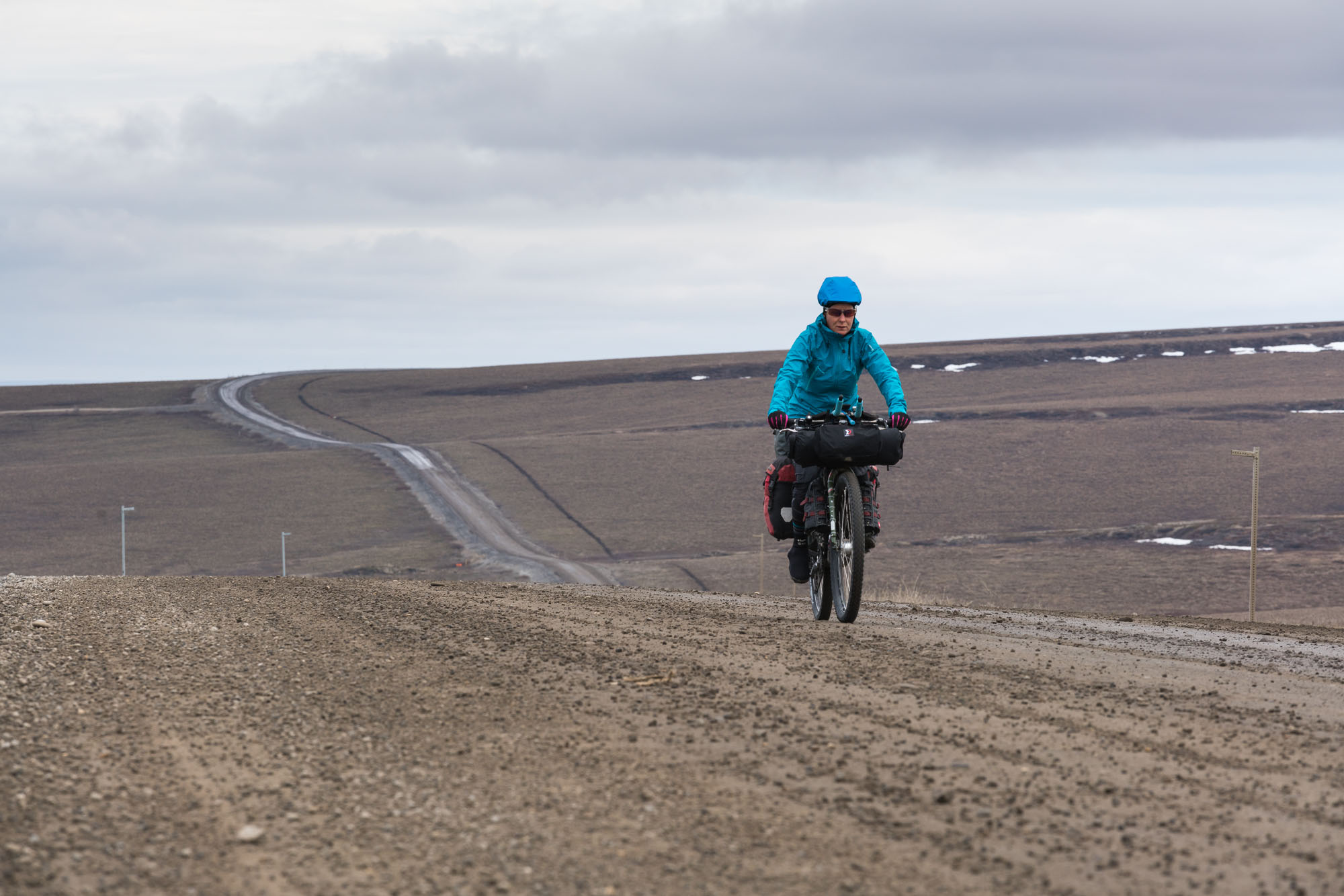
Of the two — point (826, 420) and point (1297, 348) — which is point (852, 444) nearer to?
point (826, 420)

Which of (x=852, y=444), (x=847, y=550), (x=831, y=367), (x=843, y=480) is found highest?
(x=831, y=367)

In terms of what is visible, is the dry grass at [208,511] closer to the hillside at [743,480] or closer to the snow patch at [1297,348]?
the hillside at [743,480]

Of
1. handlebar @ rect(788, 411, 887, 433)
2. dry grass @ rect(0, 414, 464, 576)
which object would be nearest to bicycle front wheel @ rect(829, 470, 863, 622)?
handlebar @ rect(788, 411, 887, 433)

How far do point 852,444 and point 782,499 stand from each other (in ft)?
4.22

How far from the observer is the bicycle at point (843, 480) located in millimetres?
10852

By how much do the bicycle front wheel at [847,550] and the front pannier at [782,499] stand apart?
0.52 m

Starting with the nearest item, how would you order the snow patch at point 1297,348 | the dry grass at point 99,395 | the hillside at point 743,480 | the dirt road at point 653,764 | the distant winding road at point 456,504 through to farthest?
1. the dirt road at point 653,764
2. the hillside at point 743,480
3. the distant winding road at point 456,504
4. the snow patch at point 1297,348
5. the dry grass at point 99,395

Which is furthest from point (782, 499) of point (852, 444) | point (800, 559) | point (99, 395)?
point (99, 395)

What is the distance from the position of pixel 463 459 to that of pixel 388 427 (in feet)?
79.2

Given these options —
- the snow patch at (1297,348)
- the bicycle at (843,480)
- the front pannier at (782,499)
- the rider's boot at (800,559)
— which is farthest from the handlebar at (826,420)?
the snow patch at (1297,348)

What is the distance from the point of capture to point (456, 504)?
71.8m

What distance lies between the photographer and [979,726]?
6.43 metres

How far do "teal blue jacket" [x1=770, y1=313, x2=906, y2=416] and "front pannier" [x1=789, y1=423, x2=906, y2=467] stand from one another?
38 centimetres

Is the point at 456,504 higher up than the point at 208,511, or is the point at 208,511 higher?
the point at 456,504
